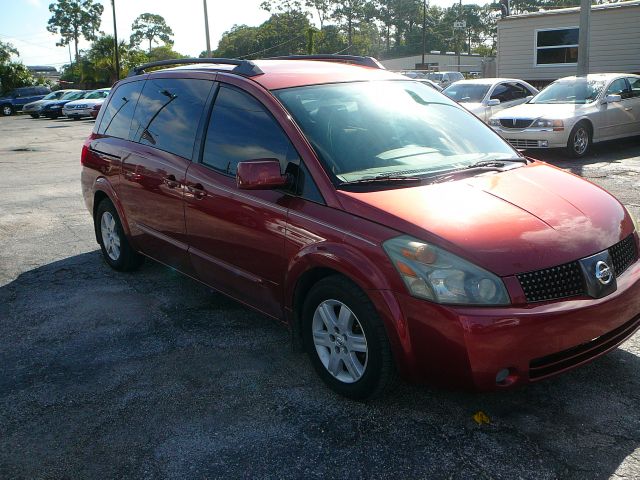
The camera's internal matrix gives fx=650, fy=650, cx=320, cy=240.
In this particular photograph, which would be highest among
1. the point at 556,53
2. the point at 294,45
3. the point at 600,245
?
the point at 294,45

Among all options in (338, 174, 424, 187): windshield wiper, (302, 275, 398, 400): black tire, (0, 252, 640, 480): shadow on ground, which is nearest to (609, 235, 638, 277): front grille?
(0, 252, 640, 480): shadow on ground

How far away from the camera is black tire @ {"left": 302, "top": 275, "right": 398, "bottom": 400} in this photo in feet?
10.3

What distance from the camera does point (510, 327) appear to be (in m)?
2.86

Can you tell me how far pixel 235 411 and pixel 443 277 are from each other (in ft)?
4.37

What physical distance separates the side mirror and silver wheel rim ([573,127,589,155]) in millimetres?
9638

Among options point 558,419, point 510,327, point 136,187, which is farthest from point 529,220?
point 136,187

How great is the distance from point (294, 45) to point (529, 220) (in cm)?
8470

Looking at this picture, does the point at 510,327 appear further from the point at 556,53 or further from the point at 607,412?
the point at 556,53

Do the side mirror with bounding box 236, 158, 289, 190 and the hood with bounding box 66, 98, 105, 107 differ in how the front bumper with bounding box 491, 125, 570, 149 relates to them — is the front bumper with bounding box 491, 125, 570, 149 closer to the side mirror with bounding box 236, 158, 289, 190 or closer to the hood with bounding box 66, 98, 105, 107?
the side mirror with bounding box 236, 158, 289, 190

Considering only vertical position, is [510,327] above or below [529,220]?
below

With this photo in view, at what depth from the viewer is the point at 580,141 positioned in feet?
39.2

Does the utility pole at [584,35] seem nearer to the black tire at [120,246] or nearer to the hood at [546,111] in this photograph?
the hood at [546,111]

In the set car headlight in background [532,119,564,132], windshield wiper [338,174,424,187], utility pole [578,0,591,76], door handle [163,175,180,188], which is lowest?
car headlight in background [532,119,564,132]

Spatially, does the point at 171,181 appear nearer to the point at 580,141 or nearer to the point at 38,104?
the point at 580,141
